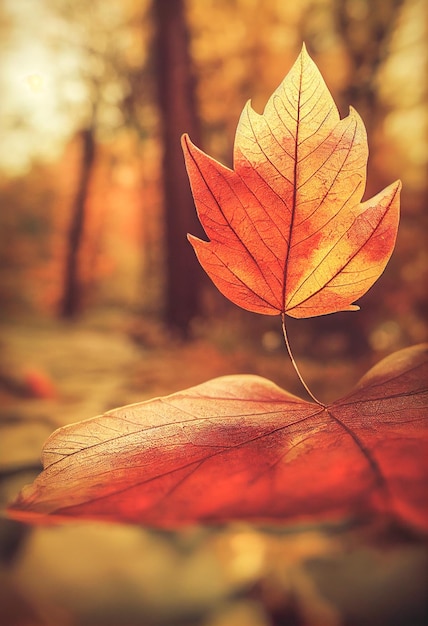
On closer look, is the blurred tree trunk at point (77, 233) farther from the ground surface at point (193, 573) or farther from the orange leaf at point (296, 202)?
the orange leaf at point (296, 202)

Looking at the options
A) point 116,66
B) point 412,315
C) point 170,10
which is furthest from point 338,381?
point 116,66

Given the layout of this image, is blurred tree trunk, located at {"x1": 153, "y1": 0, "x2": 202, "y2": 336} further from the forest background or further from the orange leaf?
the orange leaf

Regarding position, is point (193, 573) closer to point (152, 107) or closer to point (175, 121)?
point (175, 121)

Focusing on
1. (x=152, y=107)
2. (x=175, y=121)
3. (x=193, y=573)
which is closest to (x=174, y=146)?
(x=175, y=121)

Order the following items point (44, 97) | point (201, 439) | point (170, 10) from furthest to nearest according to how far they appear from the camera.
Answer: point (44, 97), point (170, 10), point (201, 439)

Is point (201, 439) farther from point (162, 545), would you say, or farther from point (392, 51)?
point (392, 51)

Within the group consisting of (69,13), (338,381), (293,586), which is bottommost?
(293,586)
